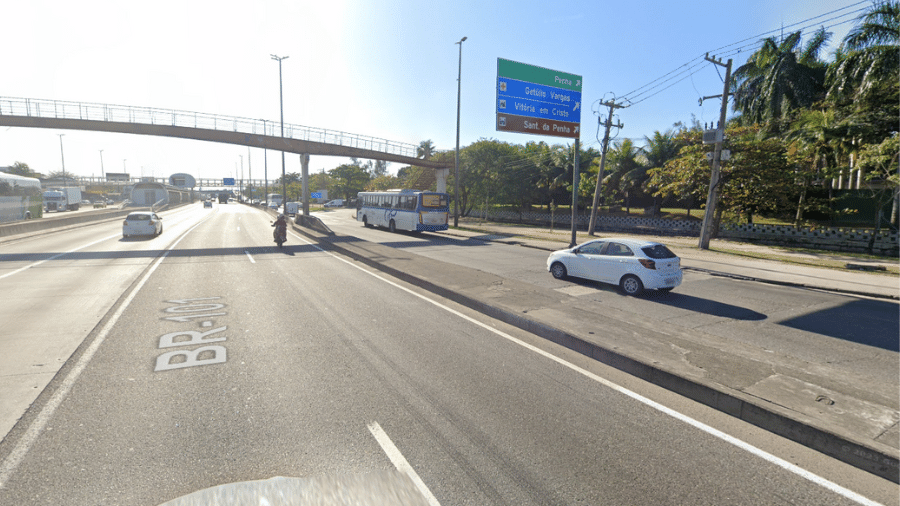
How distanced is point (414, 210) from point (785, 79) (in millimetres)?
33364

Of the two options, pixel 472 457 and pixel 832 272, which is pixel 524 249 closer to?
pixel 832 272

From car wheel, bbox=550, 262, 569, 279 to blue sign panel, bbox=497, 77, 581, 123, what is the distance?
369 inches

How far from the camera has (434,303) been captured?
10578 millimetres

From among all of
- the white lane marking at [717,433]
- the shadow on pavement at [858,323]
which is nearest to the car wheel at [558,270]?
the shadow on pavement at [858,323]

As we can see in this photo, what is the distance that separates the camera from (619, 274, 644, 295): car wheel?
38.1ft

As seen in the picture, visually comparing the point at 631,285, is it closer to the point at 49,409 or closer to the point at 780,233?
the point at 49,409

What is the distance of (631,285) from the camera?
1177 centimetres

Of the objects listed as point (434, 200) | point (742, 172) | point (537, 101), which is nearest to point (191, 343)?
point (537, 101)

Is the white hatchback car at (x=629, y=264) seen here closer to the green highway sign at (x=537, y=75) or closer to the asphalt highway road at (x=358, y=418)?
the asphalt highway road at (x=358, y=418)

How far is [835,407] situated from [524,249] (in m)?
18.4

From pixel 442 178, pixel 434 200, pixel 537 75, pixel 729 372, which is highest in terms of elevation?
pixel 537 75

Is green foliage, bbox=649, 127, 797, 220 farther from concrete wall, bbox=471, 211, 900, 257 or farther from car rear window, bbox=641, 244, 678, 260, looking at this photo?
car rear window, bbox=641, 244, 678, 260

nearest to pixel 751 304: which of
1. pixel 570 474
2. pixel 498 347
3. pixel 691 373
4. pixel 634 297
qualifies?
pixel 634 297

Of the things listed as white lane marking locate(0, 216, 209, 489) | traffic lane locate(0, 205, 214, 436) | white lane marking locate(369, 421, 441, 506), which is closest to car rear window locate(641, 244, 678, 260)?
white lane marking locate(369, 421, 441, 506)
